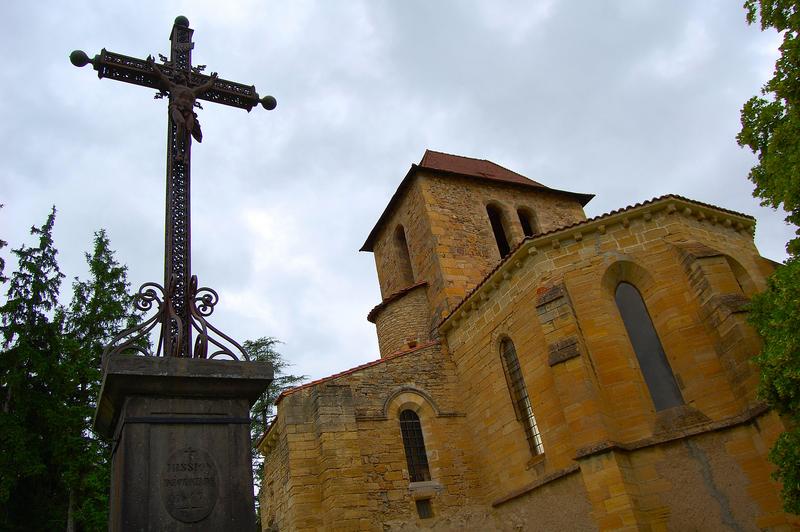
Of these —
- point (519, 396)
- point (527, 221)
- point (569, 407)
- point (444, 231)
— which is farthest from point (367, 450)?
point (527, 221)

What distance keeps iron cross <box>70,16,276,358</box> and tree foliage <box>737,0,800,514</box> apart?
719cm

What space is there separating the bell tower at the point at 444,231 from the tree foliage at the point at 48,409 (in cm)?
945

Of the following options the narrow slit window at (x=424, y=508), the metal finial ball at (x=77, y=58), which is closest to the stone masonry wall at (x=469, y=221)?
the narrow slit window at (x=424, y=508)

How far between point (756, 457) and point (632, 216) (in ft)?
17.4

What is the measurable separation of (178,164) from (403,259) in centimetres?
1572

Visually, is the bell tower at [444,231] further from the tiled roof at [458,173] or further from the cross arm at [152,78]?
the cross arm at [152,78]

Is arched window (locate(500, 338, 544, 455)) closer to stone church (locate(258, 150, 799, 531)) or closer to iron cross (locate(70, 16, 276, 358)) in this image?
stone church (locate(258, 150, 799, 531))

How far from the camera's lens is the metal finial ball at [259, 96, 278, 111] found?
6.47 m

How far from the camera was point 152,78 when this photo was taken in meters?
5.97

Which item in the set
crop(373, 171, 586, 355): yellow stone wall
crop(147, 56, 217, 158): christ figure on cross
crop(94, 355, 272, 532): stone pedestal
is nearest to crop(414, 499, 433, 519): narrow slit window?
crop(373, 171, 586, 355): yellow stone wall

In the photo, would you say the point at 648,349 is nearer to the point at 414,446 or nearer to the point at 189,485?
the point at 414,446

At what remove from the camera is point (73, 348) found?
1873 centimetres

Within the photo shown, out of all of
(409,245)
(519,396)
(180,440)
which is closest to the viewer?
(180,440)

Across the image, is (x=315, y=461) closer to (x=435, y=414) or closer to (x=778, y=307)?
(x=435, y=414)
